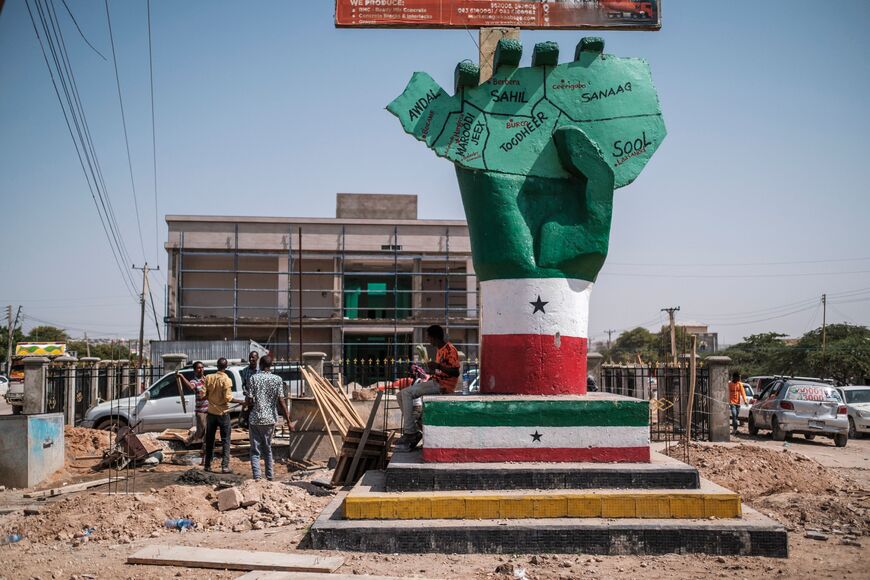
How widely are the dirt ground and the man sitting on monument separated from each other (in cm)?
127

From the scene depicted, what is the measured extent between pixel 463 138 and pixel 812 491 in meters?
6.62

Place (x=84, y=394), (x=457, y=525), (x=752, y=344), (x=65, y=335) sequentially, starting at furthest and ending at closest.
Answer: (x=65, y=335) → (x=752, y=344) → (x=84, y=394) → (x=457, y=525)

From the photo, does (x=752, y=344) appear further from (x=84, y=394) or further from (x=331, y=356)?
(x=84, y=394)

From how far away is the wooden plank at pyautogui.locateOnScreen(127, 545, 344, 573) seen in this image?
6238mm

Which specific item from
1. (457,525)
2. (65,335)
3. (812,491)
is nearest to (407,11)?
(457,525)

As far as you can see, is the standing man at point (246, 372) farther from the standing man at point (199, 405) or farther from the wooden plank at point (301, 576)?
the wooden plank at point (301, 576)

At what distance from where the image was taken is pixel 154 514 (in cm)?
805

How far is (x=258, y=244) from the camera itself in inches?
1559

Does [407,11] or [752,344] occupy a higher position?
[407,11]

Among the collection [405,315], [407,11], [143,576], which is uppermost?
[407,11]

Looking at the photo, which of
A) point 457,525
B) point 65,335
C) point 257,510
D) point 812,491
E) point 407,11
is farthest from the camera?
point 65,335

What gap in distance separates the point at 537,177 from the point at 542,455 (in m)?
3.04

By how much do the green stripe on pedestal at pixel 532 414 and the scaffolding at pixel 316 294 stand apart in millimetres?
30712

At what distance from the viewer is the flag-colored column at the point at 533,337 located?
811 centimetres
